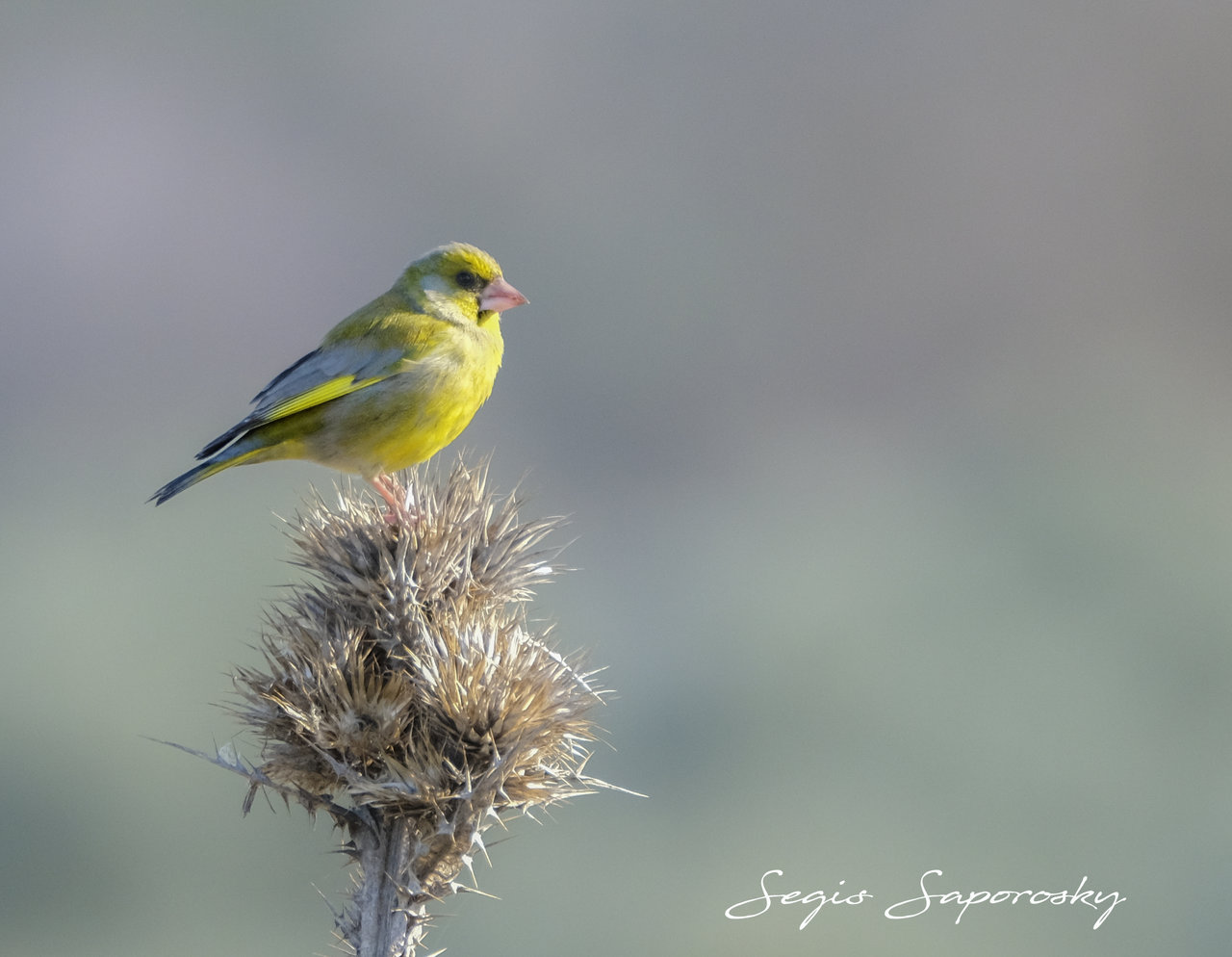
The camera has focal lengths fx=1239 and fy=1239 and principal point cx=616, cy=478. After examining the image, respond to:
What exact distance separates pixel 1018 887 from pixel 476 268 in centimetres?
818

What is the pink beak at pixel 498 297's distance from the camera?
23.7 feet

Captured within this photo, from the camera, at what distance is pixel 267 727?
14.0 feet

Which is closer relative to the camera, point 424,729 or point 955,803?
point 424,729

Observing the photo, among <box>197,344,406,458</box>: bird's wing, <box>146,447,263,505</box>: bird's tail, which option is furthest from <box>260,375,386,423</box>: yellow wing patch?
<box>146,447,263,505</box>: bird's tail

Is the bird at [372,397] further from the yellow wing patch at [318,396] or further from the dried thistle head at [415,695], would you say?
the dried thistle head at [415,695]

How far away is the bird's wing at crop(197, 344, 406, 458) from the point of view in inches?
247

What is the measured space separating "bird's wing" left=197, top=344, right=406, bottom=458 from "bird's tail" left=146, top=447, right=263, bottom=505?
0.23 ft

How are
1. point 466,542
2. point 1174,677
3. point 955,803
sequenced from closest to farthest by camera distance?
1. point 466,542
2. point 955,803
3. point 1174,677

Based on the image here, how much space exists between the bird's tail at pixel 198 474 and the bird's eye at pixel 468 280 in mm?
Result: 1615

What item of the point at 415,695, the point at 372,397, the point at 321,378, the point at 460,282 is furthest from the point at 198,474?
the point at 415,695

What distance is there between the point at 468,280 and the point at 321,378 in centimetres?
121

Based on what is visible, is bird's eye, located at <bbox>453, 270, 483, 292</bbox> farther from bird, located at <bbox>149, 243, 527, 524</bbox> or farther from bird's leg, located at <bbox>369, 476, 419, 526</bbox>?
bird's leg, located at <bbox>369, 476, 419, 526</bbox>

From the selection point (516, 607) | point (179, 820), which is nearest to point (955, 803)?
point (179, 820)

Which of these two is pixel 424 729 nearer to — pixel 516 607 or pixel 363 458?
pixel 516 607
